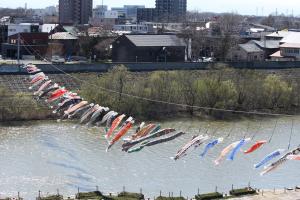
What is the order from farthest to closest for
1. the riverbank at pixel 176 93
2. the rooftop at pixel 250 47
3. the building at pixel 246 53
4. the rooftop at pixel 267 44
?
1. the rooftop at pixel 267 44
2. the rooftop at pixel 250 47
3. the building at pixel 246 53
4. the riverbank at pixel 176 93

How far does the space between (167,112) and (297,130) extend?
10.3m

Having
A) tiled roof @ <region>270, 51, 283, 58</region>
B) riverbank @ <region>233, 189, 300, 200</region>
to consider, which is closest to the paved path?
riverbank @ <region>233, 189, 300, 200</region>

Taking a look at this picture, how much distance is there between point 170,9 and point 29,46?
3913 inches

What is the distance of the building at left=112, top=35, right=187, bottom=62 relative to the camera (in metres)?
65.4

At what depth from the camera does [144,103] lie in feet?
158

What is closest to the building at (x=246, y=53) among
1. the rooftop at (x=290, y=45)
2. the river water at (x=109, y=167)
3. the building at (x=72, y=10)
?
the rooftop at (x=290, y=45)

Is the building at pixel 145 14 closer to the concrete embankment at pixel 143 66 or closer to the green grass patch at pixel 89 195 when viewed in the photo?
the concrete embankment at pixel 143 66

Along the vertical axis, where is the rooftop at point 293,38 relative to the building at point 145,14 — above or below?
below

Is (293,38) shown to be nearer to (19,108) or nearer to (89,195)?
(19,108)

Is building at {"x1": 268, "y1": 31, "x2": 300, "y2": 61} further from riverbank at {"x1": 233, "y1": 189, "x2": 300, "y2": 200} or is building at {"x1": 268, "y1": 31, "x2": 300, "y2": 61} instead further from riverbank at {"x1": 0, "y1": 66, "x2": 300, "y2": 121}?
riverbank at {"x1": 233, "y1": 189, "x2": 300, "y2": 200}

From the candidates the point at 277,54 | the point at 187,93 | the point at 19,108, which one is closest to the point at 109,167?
the point at 19,108

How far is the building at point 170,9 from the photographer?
15825cm

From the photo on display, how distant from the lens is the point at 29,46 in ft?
229

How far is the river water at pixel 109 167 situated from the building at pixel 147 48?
79.3ft
